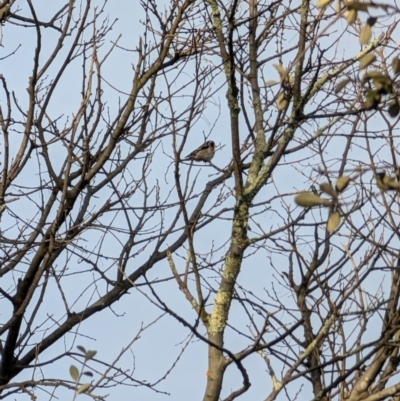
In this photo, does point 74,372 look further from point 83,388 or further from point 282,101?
point 282,101

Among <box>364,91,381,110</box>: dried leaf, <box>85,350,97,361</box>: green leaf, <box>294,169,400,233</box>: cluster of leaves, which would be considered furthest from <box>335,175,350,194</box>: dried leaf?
<box>85,350,97,361</box>: green leaf

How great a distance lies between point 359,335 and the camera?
4520 mm

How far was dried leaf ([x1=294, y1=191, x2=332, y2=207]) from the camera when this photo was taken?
162 cm

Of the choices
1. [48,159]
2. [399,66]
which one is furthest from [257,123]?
[48,159]

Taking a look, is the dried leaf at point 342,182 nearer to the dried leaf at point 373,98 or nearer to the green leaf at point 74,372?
the dried leaf at point 373,98

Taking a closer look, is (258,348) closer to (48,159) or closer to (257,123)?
(257,123)

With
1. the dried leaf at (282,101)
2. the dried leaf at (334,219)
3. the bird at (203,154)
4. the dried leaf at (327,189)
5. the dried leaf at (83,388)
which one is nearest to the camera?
the dried leaf at (327,189)

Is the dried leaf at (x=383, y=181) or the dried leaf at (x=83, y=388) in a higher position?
the dried leaf at (x=83, y=388)

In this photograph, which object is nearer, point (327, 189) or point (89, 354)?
point (327, 189)

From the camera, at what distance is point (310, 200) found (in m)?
1.63

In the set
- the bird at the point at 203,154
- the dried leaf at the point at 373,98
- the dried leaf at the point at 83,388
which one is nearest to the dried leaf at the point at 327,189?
the dried leaf at the point at 373,98

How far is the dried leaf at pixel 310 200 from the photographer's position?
5.31 ft

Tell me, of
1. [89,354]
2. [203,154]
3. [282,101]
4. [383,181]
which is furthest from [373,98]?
[203,154]

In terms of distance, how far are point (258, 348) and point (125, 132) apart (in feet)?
11.2
